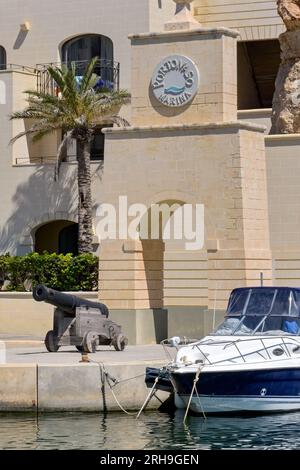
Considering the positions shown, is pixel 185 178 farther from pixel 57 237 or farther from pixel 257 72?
pixel 257 72

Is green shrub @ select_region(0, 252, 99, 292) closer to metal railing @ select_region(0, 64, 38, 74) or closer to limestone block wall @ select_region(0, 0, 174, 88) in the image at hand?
limestone block wall @ select_region(0, 0, 174, 88)

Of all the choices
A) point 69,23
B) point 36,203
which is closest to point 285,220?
point 36,203

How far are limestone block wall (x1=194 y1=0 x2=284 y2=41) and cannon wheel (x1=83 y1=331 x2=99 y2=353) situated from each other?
69.1 ft

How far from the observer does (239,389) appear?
93.4 ft

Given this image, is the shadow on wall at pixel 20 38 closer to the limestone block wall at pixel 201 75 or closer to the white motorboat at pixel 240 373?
the limestone block wall at pixel 201 75

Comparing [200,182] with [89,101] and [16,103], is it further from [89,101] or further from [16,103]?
[16,103]

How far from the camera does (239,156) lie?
1452 inches

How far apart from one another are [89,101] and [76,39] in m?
5.93

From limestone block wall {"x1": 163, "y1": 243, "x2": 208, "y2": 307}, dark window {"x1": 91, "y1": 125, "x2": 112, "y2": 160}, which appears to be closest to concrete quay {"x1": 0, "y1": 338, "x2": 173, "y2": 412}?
limestone block wall {"x1": 163, "y1": 243, "x2": 208, "y2": 307}

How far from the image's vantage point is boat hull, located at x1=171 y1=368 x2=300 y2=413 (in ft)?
93.2

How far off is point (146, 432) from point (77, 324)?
6.18m

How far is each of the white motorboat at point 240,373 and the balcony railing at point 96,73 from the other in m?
22.2

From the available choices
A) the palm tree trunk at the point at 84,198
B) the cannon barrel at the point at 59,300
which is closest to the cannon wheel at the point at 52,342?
the cannon barrel at the point at 59,300
